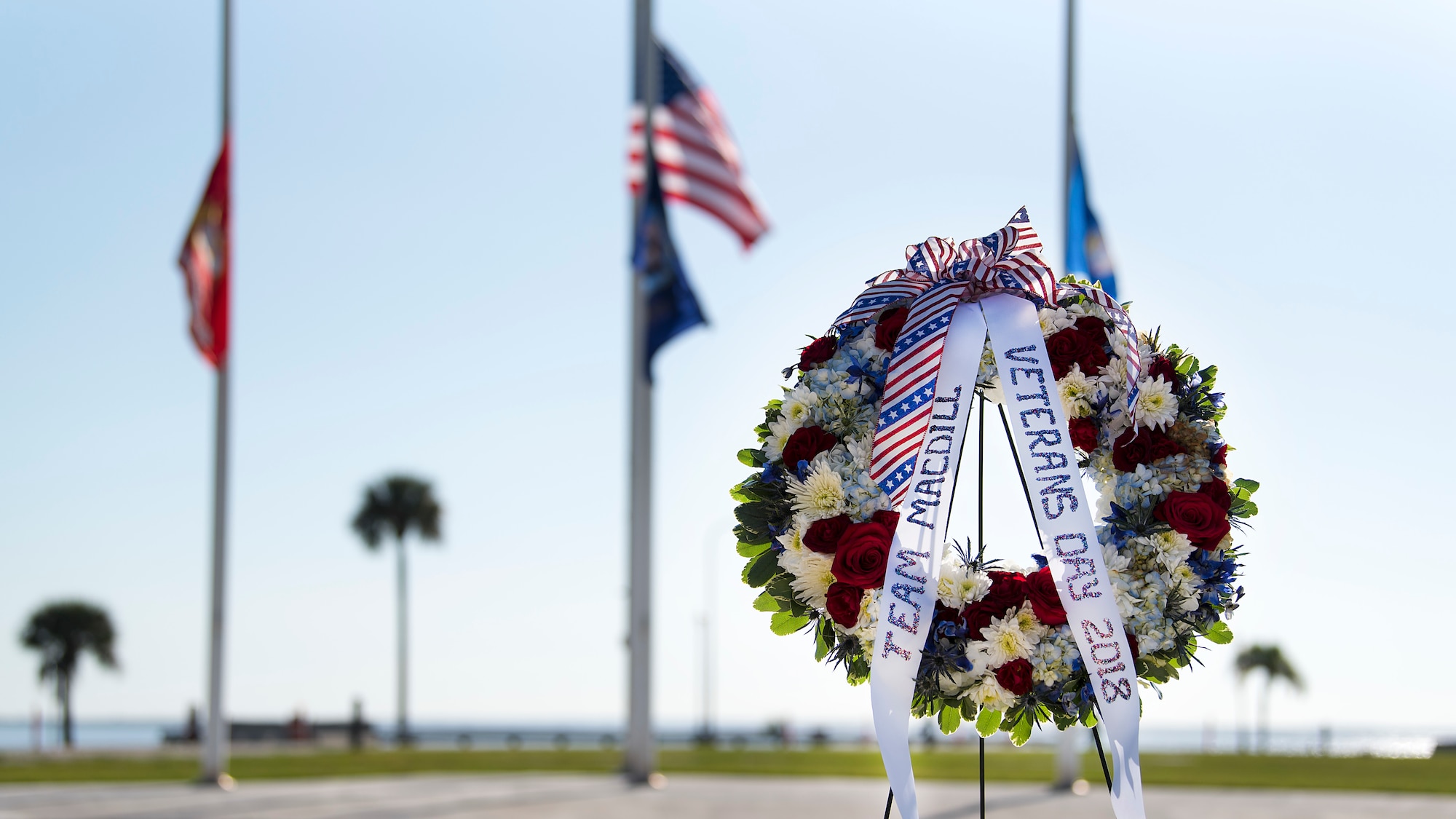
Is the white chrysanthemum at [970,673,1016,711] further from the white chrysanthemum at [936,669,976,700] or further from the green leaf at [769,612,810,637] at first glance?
the green leaf at [769,612,810,637]

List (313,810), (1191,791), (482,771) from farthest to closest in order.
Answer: (482,771)
(1191,791)
(313,810)

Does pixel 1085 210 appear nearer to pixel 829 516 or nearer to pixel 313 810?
pixel 313 810

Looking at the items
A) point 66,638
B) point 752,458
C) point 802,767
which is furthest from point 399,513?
point 752,458

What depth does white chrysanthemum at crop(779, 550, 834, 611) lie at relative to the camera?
5.03 meters

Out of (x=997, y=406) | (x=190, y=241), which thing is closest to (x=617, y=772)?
(x=190, y=241)

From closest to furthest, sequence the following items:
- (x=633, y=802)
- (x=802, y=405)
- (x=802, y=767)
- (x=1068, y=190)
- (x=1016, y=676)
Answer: (x=1016, y=676), (x=802, y=405), (x=633, y=802), (x=1068, y=190), (x=802, y=767)

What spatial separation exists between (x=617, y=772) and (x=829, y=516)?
41.7 feet

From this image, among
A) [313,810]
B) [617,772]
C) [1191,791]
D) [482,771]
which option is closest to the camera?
[313,810]

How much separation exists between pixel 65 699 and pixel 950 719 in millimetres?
53700

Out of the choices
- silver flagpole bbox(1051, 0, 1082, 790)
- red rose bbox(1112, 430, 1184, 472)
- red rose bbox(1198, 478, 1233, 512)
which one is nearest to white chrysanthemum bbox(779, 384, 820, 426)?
red rose bbox(1112, 430, 1184, 472)

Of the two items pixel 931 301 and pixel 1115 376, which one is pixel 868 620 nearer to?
pixel 931 301

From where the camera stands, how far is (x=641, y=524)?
15.3m

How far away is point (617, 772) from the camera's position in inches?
666

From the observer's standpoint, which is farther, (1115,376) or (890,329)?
(890,329)
